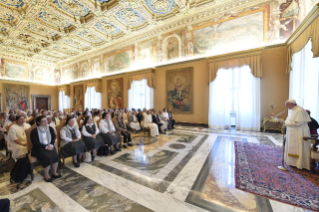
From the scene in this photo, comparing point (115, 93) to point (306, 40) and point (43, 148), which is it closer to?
point (43, 148)

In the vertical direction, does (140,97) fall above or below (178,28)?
below

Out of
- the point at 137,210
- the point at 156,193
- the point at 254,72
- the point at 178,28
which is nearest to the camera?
the point at 137,210

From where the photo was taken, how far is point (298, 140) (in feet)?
9.80

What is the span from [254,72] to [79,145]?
26.7 feet

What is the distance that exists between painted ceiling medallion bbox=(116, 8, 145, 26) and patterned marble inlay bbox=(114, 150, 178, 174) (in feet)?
26.0

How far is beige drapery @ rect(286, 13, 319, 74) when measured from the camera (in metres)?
3.75

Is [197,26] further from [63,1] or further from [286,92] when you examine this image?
[63,1]

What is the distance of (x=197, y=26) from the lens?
8180 mm

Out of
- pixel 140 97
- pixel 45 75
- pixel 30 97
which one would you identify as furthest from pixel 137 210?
pixel 45 75

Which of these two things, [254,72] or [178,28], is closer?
[254,72]

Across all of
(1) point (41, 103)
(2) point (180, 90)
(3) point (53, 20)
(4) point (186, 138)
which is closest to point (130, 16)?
(3) point (53, 20)

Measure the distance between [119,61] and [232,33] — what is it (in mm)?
8830

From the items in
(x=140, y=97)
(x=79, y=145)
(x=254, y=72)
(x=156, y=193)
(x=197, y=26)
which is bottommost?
(x=156, y=193)

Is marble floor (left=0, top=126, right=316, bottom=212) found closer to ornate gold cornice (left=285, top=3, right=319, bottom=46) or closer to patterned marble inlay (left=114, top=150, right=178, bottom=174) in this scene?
patterned marble inlay (left=114, top=150, right=178, bottom=174)
